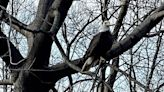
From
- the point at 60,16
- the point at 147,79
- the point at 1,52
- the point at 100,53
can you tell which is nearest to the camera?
the point at 100,53

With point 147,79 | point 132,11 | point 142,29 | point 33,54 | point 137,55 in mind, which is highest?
point 142,29

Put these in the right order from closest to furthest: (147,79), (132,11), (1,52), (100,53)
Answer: (100,53)
(1,52)
(132,11)
(147,79)

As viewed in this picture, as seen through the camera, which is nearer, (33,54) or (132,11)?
(33,54)

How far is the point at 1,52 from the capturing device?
17.3ft

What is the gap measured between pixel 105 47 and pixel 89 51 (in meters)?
0.18

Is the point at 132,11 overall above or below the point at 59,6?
below

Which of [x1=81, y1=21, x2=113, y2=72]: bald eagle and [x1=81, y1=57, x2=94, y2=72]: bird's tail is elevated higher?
[x1=81, y1=21, x2=113, y2=72]: bald eagle

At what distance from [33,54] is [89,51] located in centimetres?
77

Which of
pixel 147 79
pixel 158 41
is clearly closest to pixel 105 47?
pixel 147 79

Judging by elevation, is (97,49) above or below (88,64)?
above

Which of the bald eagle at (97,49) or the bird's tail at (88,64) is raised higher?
the bald eagle at (97,49)

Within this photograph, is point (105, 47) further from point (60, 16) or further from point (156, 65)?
point (156, 65)

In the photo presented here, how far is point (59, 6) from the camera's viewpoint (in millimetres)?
4891

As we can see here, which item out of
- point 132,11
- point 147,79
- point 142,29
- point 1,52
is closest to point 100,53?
point 142,29
